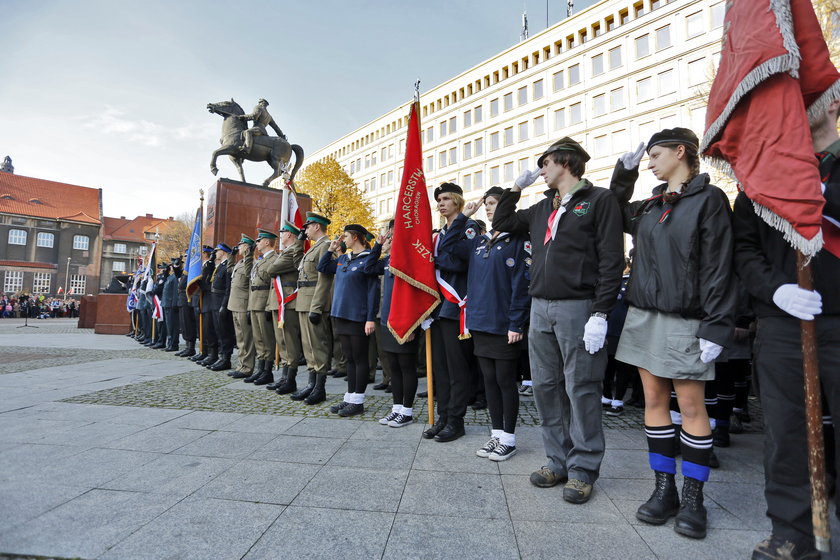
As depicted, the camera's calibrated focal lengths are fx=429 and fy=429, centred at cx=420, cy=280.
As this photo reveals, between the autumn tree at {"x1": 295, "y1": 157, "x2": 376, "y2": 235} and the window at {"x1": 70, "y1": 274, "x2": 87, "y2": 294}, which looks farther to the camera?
the window at {"x1": 70, "y1": 274, "x2": 87, "y2": 294}

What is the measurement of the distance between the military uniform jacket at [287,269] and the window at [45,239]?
67.9m

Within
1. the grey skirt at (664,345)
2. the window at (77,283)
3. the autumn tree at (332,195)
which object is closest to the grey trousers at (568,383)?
the grey skirt at (664,345)

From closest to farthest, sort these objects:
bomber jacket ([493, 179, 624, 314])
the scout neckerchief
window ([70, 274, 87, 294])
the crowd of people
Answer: the crowd of people, bomber jacket ([493, 179, 624, 314]), the scout neckerchief, window ([70, 274, 87, 294])

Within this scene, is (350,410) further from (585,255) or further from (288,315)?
(585,255)

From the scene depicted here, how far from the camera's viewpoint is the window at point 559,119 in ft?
126

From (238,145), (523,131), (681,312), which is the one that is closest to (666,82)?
(523,131)

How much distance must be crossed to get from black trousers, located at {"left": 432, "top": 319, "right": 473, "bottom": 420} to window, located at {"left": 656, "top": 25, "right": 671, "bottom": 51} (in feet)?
124

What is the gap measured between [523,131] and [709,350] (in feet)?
141

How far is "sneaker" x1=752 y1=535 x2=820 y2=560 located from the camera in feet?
6.40

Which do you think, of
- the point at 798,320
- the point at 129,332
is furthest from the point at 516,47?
the point at 798,320

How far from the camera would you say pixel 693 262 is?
2443 mm

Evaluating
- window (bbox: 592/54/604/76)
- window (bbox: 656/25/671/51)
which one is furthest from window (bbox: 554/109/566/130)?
window (bbox: 656/25/671/51)

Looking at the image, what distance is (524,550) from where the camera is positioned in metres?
2.09

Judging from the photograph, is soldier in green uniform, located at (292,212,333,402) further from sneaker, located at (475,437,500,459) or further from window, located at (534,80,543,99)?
window, located at (534,80,543,99)
